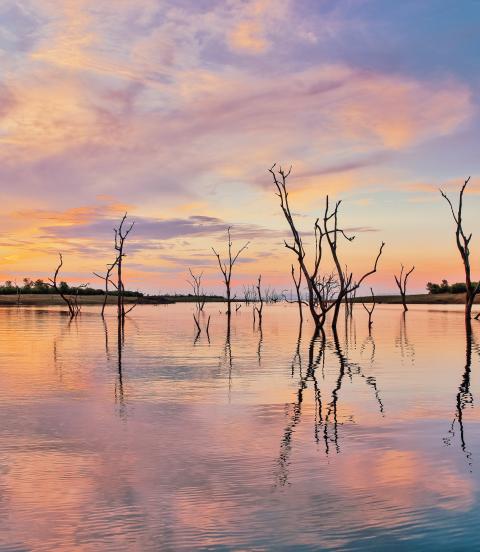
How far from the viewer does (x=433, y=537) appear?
584 cm

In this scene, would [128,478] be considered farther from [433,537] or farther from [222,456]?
[433,537]

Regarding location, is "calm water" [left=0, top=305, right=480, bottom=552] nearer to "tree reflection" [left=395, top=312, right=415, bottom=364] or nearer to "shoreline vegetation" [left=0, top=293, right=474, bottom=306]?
"tree reflection" [left=395, top=312, right=415, bottom=364]

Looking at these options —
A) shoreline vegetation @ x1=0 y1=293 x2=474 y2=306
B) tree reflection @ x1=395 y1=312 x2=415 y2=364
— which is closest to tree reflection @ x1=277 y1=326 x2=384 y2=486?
tree reflection @ x1=395 y1=312 x2=415 y2=364

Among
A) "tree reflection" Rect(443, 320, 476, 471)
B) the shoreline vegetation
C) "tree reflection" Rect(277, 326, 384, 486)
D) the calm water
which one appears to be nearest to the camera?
the calm water

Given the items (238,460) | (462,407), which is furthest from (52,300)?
(238,460)

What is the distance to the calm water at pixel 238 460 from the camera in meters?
5.95

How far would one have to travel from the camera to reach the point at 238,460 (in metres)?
8.44

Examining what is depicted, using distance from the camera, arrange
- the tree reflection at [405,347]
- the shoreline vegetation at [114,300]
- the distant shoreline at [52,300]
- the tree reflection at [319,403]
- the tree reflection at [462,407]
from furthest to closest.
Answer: the shoreline vegetation at [114,300] → the distant shoreline at [52,300] → the tree reflection at [405,347] → the tree reflection at [462,407] → the tree reflection at [319,403]

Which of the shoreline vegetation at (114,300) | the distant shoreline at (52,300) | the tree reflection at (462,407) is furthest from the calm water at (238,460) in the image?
the distant shoreline at (52,300)

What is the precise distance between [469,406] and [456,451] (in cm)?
418

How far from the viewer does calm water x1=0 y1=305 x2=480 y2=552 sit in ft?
19.5

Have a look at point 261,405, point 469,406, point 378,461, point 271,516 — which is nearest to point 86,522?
point 271,516

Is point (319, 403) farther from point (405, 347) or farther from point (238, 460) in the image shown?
point (405, 347)

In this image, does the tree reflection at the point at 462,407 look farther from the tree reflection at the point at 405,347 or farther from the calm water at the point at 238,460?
the tree reflection at the point at 405,347
